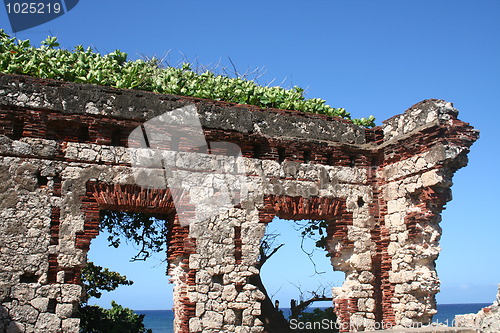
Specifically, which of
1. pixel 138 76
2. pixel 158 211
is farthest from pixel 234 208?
pixel 138 76

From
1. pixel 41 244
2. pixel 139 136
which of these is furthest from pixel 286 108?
pixel 41 244

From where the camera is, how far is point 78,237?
8023 mm

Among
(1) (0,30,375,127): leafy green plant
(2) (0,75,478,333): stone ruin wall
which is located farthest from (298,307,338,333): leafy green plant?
(1) (0,30,375,127): leafy green plant

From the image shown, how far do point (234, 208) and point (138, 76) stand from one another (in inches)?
148

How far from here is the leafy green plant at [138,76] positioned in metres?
9.59

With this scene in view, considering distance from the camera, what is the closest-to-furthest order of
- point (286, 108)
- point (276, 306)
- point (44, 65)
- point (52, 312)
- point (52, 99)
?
point (52, 312)
point (52, 99)
point (44, 65)
point (286, 108)
point (276, 306)

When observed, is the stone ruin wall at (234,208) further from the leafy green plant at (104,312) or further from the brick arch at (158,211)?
the leafy green plant at (104,312)

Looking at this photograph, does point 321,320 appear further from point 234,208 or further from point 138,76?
point 138,76

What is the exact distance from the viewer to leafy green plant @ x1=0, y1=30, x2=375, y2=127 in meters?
9.59

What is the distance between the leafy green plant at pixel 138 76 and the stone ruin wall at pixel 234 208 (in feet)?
3.34

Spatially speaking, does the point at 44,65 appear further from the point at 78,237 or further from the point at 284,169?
the point at 284,169

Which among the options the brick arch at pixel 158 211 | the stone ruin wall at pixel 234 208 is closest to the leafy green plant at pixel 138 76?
the stone ruin wall at pixel 234 208

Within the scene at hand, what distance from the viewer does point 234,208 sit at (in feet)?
29.8

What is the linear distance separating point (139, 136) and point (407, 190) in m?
4.67
